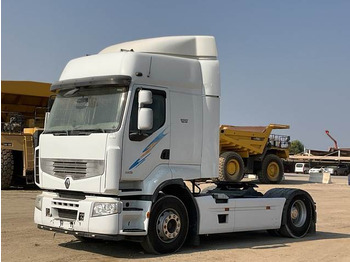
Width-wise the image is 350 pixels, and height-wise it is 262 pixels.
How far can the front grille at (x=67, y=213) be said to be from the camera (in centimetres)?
787

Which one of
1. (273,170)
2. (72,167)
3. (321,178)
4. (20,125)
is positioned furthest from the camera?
(321,178)

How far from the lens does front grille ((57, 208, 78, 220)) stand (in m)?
7.87

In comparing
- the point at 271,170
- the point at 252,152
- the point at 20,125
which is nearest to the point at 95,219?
the point at 20,125

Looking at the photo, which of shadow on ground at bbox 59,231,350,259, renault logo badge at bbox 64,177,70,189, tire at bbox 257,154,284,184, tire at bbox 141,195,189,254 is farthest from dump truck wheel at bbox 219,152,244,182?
renault logo badge at bbox 64,177,70,189

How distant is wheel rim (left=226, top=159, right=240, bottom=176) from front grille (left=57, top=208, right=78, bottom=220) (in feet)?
57.1

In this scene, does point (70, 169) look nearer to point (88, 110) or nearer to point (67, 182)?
point (67, 182)

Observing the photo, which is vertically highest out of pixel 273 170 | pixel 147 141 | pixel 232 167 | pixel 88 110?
pixel 88 110

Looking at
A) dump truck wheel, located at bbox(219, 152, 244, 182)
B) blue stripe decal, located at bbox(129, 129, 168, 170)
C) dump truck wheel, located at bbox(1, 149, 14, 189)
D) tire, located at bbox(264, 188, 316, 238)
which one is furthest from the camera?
dump truck wheel, located at bbox(219, 152, 244, 182)

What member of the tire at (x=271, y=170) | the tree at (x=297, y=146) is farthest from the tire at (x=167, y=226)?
the tree at (x=297, y=146)

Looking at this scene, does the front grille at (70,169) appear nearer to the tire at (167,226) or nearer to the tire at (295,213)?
the tire at (167,226)

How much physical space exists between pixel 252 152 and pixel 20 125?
42.8 ft

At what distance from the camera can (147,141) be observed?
26.2 ft

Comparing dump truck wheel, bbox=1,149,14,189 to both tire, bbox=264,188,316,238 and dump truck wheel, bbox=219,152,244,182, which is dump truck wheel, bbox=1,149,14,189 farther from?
dump truck wheel, bbox=219,152,244,182

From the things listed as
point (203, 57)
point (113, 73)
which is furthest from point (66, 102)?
point (203, 57)
